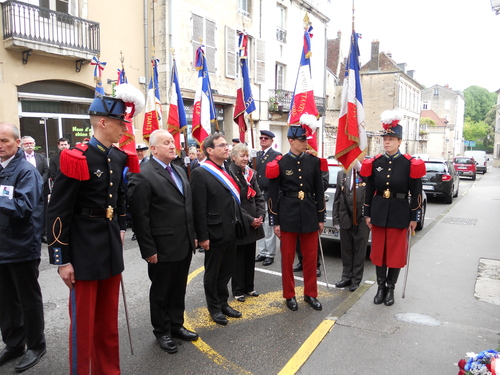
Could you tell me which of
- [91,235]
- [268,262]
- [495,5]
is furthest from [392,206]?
[495,5]

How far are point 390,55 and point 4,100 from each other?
4273cm

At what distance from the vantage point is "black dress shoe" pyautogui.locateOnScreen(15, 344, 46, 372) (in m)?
3.53

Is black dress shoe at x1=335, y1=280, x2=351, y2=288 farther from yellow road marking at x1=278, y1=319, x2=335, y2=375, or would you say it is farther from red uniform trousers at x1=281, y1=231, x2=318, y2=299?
yellow road marking at x1=278, y1=319, x2=335, y2=375

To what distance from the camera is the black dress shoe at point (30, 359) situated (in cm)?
353

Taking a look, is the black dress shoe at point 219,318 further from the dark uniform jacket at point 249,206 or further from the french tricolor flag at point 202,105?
the french tricolor flag at point 202,105

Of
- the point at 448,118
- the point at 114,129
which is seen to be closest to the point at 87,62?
the point at 114,129

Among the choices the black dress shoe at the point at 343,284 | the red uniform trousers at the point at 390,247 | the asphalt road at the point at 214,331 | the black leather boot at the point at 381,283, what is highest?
the red uniform trousers at the point at 390,247

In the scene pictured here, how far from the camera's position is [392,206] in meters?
5.11

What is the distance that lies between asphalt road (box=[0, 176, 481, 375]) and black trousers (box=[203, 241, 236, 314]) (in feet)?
0.82

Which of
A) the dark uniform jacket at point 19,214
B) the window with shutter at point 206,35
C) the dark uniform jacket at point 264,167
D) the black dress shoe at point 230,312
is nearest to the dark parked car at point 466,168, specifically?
the window with shutter at point 206,35

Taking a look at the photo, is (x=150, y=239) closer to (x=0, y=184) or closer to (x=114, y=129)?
(x=114, y=129)

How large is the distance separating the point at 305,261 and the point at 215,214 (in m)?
1.40

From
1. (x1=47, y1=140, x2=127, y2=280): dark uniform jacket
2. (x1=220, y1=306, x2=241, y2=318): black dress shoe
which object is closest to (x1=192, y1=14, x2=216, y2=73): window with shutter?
(x1=220, y1=306, x2=241, y2=318): black dress shoe

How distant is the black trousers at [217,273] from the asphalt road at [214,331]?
0.82 feet
